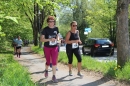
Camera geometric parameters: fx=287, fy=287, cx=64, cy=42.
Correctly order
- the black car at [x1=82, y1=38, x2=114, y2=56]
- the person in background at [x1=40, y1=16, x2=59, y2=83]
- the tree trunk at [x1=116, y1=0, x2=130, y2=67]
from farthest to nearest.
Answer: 1. the black car at [x1=82, y1=38, x2=114, y2=56]
2. the tree trunk at [x1=116, y1=0, x2=130, y2=67]
3. the person in background at [x1=40, y1=16, x2=59, y2=83]

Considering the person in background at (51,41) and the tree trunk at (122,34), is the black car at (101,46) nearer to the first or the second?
the tree trunk at (122,34)

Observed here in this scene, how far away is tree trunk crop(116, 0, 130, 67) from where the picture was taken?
31.5ft

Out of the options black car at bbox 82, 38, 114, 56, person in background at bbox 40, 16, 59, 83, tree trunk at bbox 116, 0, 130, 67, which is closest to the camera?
person in background at bbox 40, 16, 59, 83

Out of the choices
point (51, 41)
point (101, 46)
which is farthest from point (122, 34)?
point (101, 46)

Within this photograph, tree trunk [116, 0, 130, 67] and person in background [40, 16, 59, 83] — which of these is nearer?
person in background [40, 16, 59, 83]

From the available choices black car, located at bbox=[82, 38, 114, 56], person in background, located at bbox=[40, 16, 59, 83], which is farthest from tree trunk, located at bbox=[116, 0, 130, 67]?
black car, located at bbox=[82, 38, 114, 56]

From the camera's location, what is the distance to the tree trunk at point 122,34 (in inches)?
378

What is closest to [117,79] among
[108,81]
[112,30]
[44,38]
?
[108,81]

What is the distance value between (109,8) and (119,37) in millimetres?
32702

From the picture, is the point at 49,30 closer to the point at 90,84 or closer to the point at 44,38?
the point at 44,38

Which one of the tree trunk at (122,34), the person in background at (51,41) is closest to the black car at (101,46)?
the tree trunk at (122,34)

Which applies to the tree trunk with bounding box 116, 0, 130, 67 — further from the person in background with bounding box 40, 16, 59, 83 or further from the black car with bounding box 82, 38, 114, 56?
the black car with bounding box 82, 38, 114, 56

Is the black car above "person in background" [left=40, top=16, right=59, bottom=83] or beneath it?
beneath

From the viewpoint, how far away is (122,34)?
384 inches
